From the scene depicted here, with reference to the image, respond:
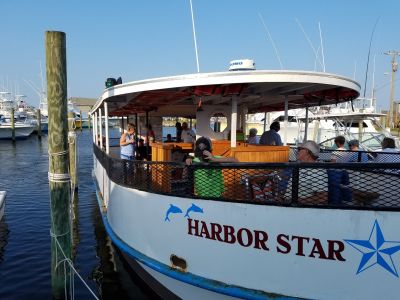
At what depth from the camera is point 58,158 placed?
4949mm

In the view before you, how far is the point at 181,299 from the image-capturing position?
189 inches

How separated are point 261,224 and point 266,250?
30cm

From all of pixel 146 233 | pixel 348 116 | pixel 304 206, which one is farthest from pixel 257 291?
pixel 348 116

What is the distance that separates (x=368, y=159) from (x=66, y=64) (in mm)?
6210

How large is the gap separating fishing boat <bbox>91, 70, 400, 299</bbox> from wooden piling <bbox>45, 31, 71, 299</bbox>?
0.96 metres

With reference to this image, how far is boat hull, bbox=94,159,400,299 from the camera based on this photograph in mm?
3492

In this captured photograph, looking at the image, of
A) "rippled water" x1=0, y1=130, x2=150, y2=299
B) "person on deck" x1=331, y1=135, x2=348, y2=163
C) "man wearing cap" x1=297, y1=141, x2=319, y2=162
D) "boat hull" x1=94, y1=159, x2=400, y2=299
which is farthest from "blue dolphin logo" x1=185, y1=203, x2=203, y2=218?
"person on deck" x1=331, y1=135, x2=348, y2=163

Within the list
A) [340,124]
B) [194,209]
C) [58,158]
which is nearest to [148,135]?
[58,158]

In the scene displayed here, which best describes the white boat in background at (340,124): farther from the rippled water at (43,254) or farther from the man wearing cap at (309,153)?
the man wearing cap at (309,153)

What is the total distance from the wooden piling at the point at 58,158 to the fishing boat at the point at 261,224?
3.15ft

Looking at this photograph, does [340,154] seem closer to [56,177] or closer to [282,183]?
[282,183]

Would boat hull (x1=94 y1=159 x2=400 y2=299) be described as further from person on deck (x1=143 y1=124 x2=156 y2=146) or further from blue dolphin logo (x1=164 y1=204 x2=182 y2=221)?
person on deck (x1=143 y1=124 x2=156 y2=146)

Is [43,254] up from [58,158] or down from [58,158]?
down

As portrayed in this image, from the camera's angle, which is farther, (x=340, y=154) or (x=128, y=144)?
(x=128, y=144)
